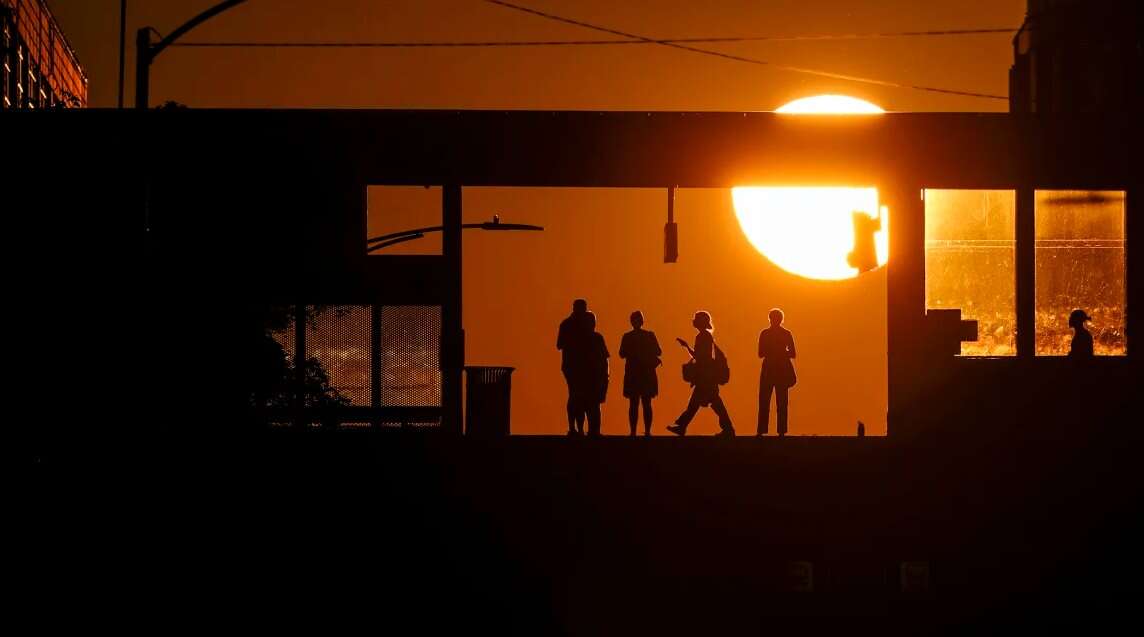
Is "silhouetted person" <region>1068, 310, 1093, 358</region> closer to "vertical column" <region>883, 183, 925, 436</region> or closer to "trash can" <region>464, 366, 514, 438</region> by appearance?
"vertical column" <region>883, 183, 925, 436</region>

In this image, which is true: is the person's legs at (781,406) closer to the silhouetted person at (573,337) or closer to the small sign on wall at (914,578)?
the silhouetted person at (573,337)

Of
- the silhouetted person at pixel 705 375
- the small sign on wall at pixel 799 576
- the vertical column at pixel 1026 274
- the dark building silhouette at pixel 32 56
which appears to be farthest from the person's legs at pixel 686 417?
the dark building silhouette at pixel 32 56

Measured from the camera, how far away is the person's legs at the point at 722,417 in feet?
69.8

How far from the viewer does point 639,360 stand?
20.4 m

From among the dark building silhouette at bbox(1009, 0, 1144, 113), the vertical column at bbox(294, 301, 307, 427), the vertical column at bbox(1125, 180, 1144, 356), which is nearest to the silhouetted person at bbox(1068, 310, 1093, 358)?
the vertical column at bbox(1125, 180, 1144, 356)

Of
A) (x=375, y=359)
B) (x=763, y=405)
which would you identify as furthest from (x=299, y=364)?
(x=763, y=405)

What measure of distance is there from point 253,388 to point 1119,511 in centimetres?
913

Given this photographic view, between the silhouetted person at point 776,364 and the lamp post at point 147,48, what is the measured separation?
21.7 feet

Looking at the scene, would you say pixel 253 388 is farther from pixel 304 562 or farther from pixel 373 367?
pixel 304 562

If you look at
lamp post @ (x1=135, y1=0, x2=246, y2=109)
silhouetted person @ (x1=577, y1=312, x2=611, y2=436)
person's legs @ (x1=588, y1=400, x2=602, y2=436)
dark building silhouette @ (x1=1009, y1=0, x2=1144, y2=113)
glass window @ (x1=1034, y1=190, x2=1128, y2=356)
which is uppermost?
dark building silhouette @ (x1=1009, y1=0, x2=1144, y2=113)

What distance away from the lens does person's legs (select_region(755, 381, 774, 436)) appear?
67.4 ft

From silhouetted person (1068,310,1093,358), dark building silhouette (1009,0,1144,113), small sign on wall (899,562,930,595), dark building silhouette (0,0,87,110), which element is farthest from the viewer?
dark building silhouette (0,0,87,110)

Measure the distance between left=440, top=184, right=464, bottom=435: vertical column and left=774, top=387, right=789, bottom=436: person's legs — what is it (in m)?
3.50

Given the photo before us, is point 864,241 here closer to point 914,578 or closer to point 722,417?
point 722,417
